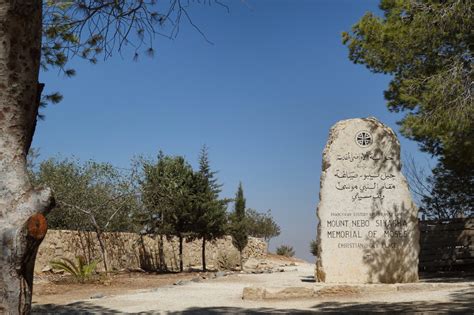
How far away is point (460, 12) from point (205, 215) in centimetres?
1362

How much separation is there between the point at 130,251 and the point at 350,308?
48.8 feet

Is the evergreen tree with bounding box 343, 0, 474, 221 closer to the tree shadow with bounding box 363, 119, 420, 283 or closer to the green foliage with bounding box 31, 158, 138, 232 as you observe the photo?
the tree shadow with bounding box 363, 119, 420, 283

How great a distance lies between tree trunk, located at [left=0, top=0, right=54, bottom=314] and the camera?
9.87 feet

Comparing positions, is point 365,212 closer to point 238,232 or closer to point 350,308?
point 350,308

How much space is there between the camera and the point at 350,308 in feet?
26.8

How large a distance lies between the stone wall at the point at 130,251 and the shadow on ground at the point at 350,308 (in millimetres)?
9116

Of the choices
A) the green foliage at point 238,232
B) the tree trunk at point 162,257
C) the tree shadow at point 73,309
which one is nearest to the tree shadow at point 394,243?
the tree shadow at point 73,309

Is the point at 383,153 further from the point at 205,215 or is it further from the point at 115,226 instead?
the point at 115,226

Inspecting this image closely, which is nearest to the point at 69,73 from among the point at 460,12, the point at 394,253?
the point at 460,12

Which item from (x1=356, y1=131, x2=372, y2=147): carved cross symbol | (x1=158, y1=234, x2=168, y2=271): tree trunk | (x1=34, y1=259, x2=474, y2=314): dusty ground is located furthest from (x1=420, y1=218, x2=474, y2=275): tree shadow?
(x1=158, y1=234, x2=168, y2=271): tree trunk

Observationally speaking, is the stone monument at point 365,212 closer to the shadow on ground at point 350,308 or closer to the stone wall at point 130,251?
the shadow on ground at point 350,308

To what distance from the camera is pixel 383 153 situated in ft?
39.3

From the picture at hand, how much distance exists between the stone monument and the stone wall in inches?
399

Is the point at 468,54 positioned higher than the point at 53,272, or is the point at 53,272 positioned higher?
Answer: the point at 468,54
